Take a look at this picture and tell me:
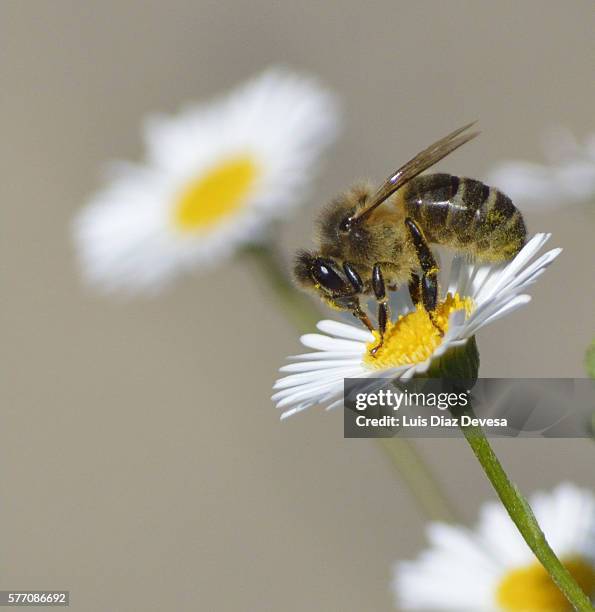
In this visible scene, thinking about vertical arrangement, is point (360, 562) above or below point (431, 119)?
below

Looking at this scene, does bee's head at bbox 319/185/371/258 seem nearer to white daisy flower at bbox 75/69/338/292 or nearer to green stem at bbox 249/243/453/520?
green stem at bbox 249/243/453/520

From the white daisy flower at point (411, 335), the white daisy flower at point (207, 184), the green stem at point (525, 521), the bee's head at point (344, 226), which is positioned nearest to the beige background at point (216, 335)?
the white daisy flower at point (207, 184)

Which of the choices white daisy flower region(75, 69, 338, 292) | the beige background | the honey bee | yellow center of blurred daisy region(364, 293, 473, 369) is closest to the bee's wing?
the honey bee

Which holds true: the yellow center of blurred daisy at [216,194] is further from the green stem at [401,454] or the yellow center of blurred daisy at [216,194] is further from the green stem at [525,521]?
the green stem at [525,521]

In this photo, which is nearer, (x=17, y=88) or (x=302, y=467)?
(x=302, y=467)

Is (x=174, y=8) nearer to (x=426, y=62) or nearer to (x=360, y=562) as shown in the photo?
(x=426, y=62)

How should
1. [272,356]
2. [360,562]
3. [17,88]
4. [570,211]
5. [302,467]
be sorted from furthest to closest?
[17,88] < [272,356] < [302,467] < [360,562] < [570,211]

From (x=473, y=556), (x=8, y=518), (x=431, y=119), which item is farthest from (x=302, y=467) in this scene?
(x=473, y=556)
